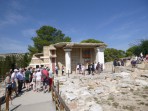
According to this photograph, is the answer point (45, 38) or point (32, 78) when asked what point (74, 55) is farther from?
point (45, 38)

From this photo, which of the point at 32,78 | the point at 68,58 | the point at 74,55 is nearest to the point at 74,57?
the point at 74,55

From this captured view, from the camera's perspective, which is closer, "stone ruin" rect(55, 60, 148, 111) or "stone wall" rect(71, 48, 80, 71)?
"stone ruin" rect(55, 60, 148, 111)

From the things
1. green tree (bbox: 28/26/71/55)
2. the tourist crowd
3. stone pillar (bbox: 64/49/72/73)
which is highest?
green tree (bbox: 28/26/71/55)

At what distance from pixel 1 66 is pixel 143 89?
25.2 metres

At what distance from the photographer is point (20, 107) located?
29.1 ft

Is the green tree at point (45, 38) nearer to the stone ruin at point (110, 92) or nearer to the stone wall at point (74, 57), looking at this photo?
the stone wall at point (74, 57)

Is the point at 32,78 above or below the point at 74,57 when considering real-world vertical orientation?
below

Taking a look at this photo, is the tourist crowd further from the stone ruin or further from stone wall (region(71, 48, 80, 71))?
stone wall (region(71, 48, 80, 71))

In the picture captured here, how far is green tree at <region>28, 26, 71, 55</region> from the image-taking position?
4566 cm

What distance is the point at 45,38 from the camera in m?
48.7

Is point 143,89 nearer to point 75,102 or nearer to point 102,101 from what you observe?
point 102,101

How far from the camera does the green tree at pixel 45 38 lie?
4566cm

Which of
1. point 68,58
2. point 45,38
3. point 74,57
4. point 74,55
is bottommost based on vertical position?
point 68,58

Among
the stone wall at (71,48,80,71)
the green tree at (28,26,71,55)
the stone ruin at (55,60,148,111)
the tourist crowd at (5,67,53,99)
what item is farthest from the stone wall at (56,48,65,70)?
the green tree at (28,26,71,55)
